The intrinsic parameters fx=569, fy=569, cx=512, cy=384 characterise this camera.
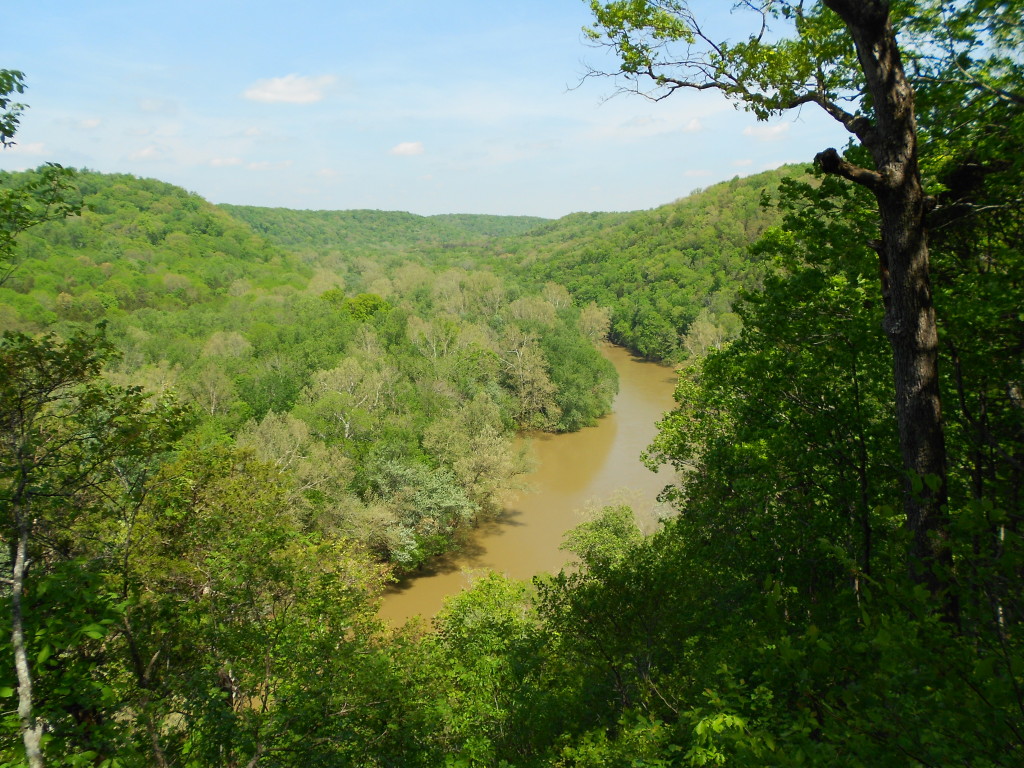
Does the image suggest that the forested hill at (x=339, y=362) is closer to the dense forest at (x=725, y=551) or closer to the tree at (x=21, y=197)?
the tree at (x=21, y=197)

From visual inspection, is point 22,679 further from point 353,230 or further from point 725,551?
point 353,230

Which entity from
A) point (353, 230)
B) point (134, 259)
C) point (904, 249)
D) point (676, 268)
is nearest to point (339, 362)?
point (904, 249)

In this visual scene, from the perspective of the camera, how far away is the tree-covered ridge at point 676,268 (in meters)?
49.1

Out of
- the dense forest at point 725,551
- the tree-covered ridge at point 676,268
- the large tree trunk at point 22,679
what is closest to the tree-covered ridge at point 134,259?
the dense forest at point 725,551

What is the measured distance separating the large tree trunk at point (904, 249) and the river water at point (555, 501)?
1397 centimetres

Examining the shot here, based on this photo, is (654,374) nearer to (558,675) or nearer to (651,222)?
(558,675)

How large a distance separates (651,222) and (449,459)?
239ft

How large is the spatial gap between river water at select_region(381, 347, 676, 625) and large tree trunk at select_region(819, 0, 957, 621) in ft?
45.8

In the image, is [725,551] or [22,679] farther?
[725,551]

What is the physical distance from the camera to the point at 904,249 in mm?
3367

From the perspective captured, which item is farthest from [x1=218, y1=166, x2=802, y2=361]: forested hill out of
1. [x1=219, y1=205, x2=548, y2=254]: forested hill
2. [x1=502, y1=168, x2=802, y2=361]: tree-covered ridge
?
[x1=219, y1=205, x2=548, y2=254]: forested hill

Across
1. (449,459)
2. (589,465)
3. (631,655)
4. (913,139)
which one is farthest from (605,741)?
(589,465)

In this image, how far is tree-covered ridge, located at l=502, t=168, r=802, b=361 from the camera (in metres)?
49.1

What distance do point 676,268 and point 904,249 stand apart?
200 feet
